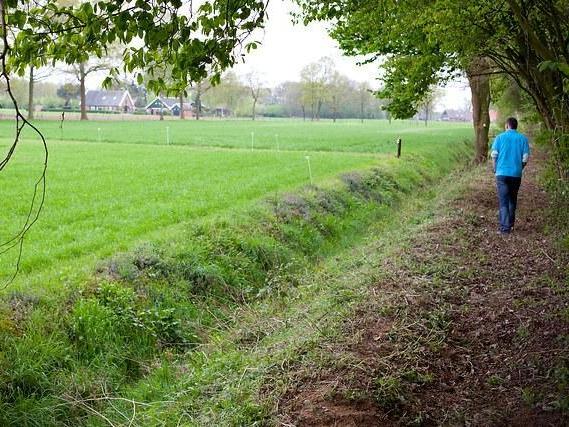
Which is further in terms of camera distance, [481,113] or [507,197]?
[481,113]

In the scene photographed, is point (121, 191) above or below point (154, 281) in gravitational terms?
above

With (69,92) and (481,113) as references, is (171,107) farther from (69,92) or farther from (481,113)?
(481,113)

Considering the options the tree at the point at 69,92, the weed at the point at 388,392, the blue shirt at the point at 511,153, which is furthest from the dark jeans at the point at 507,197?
the tree at the point at 69,92

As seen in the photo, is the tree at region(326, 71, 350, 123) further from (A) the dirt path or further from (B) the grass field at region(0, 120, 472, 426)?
(A) the dirt path

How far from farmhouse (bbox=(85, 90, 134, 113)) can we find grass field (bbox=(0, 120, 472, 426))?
8581 centimetres

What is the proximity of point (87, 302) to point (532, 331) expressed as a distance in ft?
17.6

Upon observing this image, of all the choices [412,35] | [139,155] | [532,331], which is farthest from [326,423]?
[139,155]

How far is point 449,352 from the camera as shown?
220 inches

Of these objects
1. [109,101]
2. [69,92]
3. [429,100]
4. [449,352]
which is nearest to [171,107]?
[109,101]

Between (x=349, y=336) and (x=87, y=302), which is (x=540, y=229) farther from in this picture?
(x=87, y=302)

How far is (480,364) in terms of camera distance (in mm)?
5363

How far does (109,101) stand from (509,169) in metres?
103

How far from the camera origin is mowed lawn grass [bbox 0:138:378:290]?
31.9 feet

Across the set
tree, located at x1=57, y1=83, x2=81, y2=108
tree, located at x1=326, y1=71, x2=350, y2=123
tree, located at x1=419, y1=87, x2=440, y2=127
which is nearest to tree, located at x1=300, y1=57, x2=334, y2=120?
tree, located at x1=326, y1=71, x2=350, y2=123
